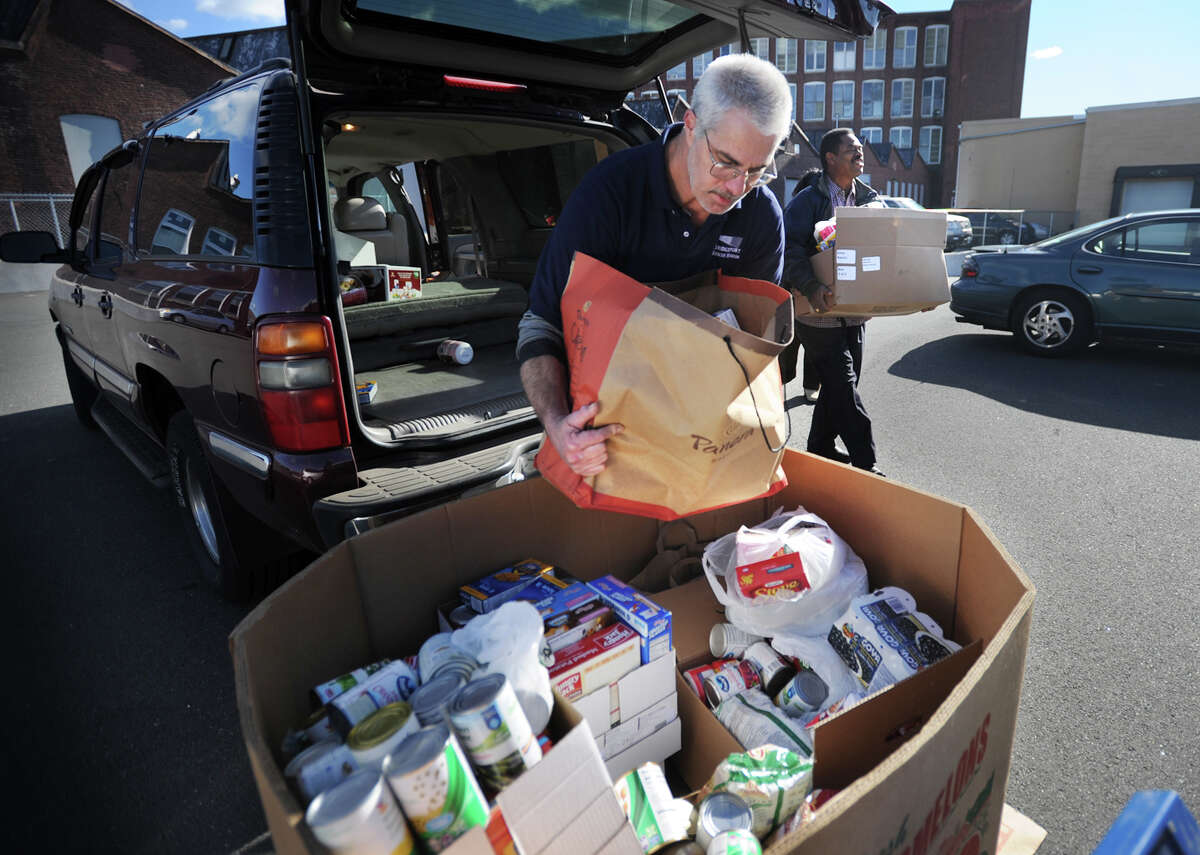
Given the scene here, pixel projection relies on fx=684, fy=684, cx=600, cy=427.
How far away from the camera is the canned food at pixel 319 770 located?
0.92m

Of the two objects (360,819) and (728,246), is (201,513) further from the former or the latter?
(360,819)

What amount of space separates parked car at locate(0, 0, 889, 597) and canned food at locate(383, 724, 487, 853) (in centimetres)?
118

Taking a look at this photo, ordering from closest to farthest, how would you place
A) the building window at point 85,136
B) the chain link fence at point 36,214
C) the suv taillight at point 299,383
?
the suv taillight at point 299,383
the chain link fence at point 36,214
the building window at point 85,136

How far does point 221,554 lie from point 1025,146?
34253mm

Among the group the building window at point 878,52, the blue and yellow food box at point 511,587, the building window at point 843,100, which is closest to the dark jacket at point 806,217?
the blue and yellow food box at point 511,587

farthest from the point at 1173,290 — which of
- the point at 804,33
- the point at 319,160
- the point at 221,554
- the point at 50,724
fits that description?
the point at 50,724

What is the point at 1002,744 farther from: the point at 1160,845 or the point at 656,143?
the point at 656,143

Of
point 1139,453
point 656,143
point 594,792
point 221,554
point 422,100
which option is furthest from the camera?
point 1139,453

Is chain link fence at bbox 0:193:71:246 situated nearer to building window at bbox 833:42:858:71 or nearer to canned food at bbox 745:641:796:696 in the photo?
canned food at bbox 745:641:796:696

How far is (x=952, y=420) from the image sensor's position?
4.92 metres

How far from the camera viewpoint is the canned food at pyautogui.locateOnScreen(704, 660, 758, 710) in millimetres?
1767

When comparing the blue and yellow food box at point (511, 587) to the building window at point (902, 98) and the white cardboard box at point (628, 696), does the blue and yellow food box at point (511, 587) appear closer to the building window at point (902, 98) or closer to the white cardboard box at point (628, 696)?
the white cardboard box at point (628, 696)

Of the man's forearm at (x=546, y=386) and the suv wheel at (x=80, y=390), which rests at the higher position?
the man's forearm at (x=546, y=386)

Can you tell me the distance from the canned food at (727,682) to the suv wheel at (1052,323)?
6.27 metres
